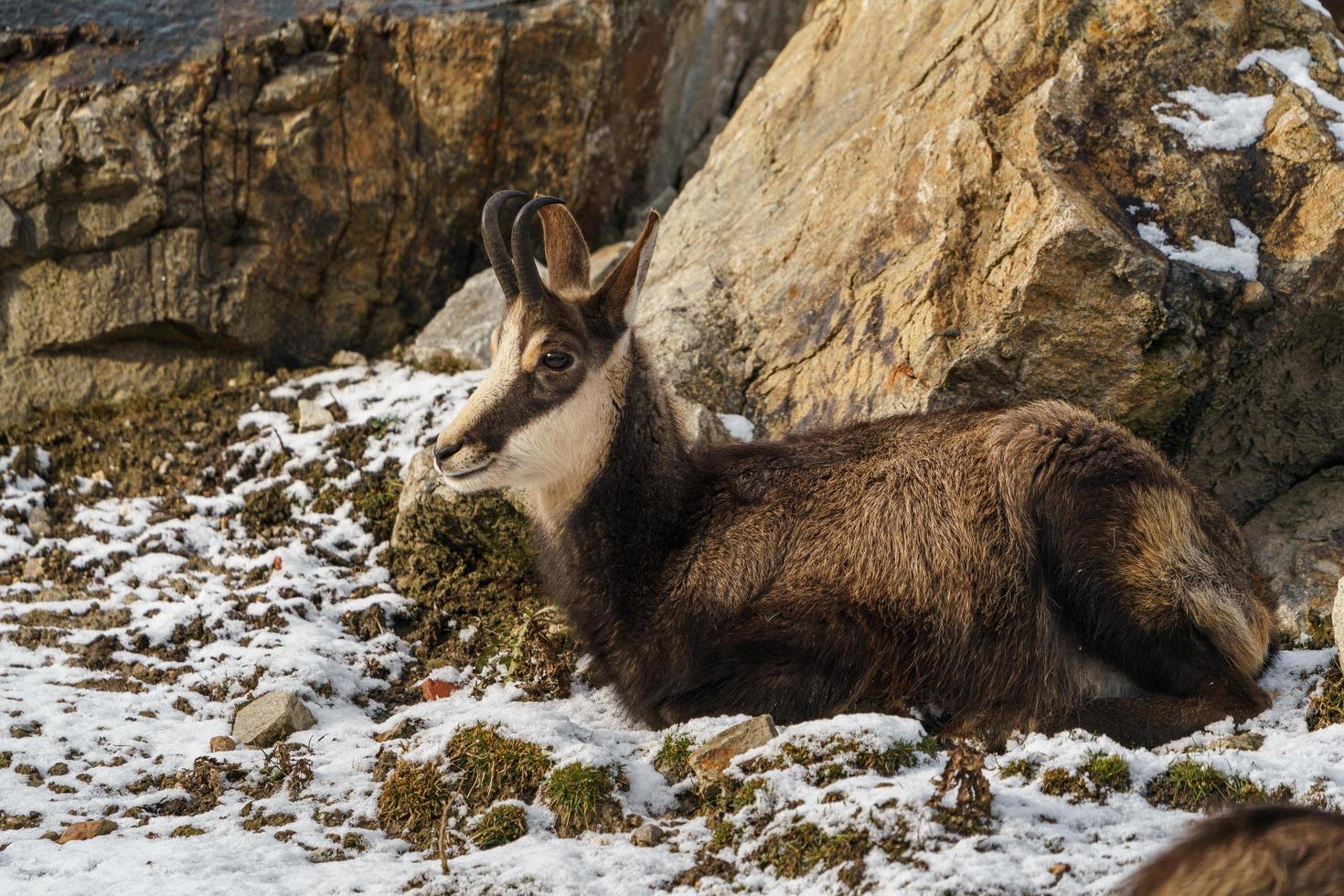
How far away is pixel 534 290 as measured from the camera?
20.3 ft

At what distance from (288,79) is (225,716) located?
18.2 ft

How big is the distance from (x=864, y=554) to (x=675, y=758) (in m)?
1.28

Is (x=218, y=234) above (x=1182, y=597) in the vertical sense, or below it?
above

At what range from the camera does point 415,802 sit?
521cm

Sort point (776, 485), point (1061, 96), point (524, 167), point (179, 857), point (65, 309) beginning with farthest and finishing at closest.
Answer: point (524, 167) < point (65, 309) < point (1061, 96) < point (776, 485) < point (179, 857)

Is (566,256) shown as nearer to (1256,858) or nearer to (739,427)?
(739,427)

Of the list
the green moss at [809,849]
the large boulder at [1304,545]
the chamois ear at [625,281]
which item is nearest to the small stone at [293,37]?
the chamois ear at [625,281]

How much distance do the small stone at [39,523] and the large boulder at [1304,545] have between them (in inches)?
285

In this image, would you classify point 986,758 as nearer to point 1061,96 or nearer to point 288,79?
point 1061,96

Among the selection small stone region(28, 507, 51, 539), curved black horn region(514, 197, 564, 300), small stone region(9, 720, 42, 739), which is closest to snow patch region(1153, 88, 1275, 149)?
curved black horn region(514, 197, 564, 300)

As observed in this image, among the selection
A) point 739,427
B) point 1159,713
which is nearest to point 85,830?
point 739,427

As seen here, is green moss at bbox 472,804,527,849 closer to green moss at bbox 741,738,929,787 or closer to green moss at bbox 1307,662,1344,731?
green moss at bbox 741,738,929,787

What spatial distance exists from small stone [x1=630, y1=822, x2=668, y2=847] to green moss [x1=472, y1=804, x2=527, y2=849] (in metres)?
0.49

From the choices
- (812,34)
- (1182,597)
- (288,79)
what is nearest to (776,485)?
(1182,597)
